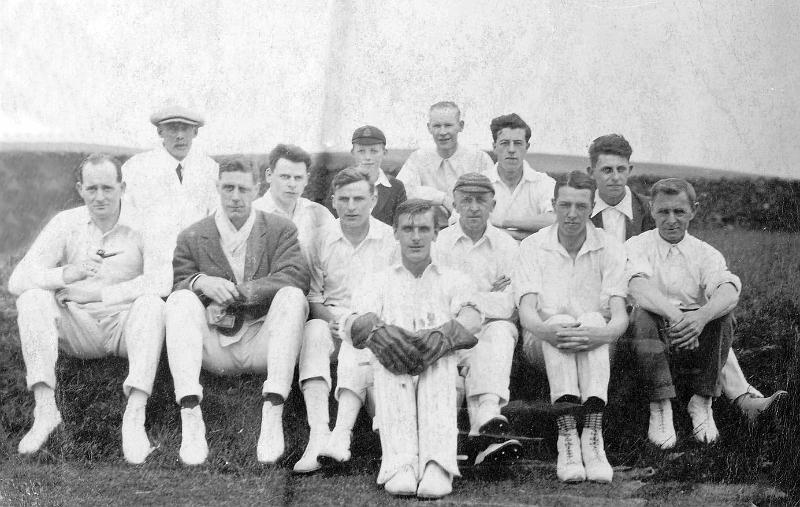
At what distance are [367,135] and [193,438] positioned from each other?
5.86 ft

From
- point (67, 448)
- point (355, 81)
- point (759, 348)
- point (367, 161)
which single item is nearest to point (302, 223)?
point (367, 161)

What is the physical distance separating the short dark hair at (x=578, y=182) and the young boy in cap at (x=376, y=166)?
836 mm

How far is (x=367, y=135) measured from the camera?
16.1 feet

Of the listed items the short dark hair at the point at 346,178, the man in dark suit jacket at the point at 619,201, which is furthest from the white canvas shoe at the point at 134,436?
the man in dark suit jacket at the point at 619,201

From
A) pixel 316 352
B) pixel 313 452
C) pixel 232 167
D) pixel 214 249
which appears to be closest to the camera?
pixel 313 452

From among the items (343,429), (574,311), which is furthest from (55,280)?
(574,311)

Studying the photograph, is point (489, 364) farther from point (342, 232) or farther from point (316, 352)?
point (342, 232)

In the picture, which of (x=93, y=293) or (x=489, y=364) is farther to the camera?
(x=93, y=293)

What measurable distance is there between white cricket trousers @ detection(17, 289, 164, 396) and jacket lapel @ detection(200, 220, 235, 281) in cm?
36

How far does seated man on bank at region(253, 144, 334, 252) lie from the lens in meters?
4.89

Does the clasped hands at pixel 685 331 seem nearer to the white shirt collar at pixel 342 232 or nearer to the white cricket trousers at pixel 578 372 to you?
the white cricket trousers at pixel 578 372

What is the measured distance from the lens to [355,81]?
4.90 metres

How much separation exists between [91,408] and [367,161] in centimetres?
191

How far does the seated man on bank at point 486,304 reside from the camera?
449 cm
